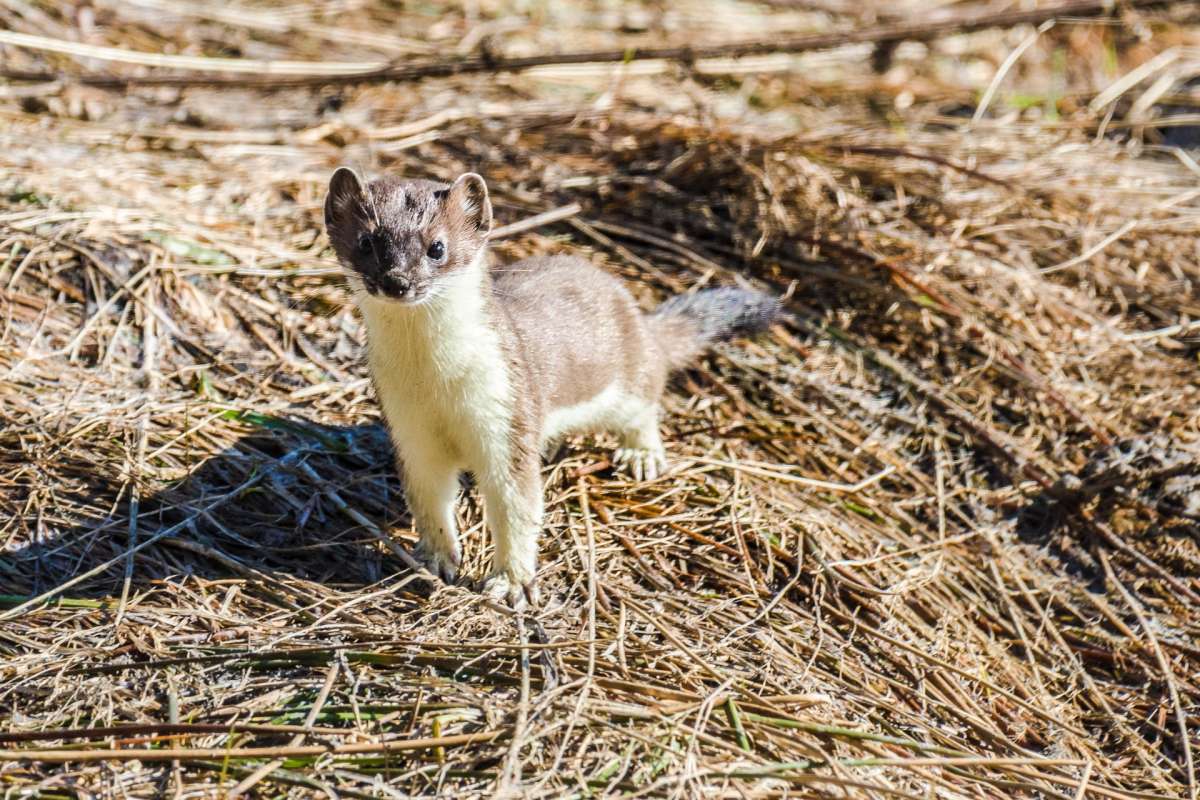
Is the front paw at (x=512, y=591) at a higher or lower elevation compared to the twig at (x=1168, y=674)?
higher

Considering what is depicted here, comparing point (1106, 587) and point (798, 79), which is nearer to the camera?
point (1106, 587)

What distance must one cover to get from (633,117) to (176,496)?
3904 millimetres

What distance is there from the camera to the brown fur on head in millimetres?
3707

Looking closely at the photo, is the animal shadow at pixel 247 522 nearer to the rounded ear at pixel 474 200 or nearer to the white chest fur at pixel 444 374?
the white chest fur at pixel 444 374

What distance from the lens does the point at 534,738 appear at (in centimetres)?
316

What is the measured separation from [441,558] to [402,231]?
1209 millimetres

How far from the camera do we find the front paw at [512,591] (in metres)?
4.07

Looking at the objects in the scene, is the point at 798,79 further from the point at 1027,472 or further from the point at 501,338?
the point at 501,338

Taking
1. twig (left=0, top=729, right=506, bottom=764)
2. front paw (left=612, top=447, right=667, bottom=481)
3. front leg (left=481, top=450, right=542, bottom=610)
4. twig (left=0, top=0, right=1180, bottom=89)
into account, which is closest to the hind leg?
front paw (left=612, top=447, right=667, bottom=481)

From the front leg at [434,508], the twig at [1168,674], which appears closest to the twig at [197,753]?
the front leg at [434,508]

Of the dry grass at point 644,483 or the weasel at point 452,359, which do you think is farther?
the weasel at point 452,359

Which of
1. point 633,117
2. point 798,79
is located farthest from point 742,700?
point 798,79

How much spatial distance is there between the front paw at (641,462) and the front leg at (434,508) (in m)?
0.92

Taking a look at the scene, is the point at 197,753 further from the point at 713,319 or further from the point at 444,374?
the point at 713,319
